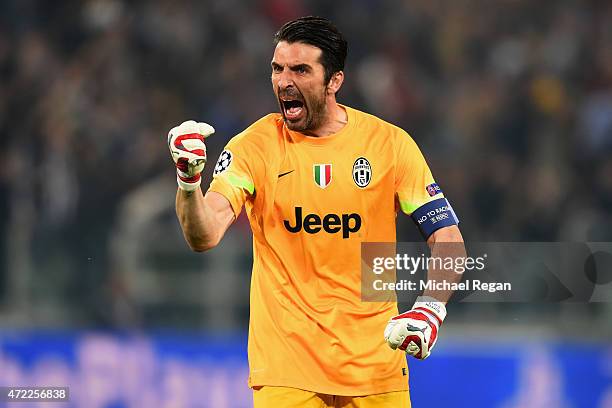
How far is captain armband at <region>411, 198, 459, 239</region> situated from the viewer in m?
5.15

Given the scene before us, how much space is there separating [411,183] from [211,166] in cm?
576

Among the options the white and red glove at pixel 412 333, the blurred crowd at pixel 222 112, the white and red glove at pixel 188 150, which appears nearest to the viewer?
the white and red glove at pixel 188 150

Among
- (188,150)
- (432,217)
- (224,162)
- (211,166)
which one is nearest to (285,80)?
(224,162)

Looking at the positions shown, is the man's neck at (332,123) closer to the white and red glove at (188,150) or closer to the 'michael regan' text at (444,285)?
the 'michael regan' text at (444,285)

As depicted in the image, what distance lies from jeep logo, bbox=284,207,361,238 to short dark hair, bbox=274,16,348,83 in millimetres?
598

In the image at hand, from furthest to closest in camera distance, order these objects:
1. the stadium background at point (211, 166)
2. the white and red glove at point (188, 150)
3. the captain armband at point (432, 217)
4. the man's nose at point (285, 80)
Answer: the stadium background at point (211, 166), the captain armband at point (432, 217), the man's nose at point (285, 80), the white and red glove at point (188, 150)

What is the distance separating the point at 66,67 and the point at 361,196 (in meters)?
6.99

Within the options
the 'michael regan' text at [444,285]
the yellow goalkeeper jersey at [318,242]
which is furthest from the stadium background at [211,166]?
the yellow goalkeeper jersey at [318,242]

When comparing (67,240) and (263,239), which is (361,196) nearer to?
(263,239)

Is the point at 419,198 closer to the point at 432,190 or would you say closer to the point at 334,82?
the point at 432,190

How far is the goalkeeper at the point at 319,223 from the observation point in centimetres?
491

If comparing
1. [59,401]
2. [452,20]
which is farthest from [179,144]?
[452,20]

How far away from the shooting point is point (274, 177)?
16.6 ft

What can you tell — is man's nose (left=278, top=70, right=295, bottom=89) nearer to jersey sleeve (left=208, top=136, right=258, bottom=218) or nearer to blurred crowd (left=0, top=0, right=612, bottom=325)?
jersey sleeve (left=208, top=136, right=258, bottom=218)
